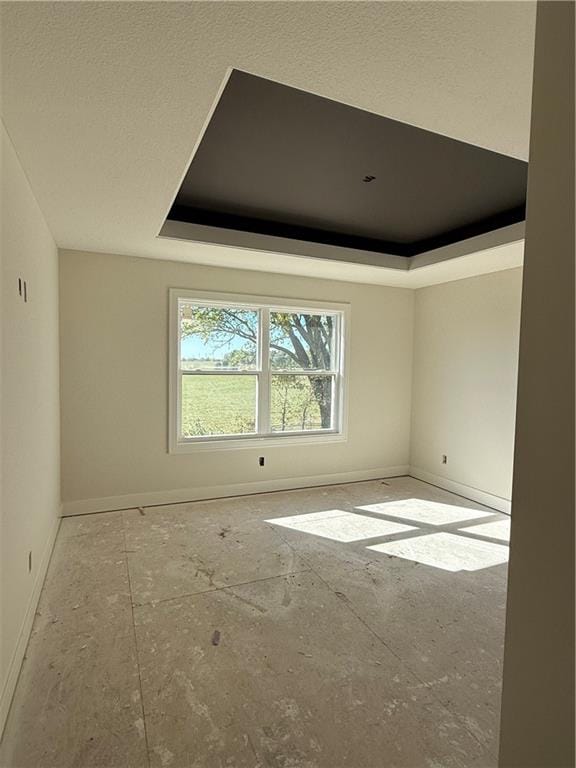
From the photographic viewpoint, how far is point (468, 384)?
15.0ft

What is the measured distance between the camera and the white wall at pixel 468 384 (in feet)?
13.6

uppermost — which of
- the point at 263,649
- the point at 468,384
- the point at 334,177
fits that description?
the point at 334,177

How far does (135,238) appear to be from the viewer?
337 cm

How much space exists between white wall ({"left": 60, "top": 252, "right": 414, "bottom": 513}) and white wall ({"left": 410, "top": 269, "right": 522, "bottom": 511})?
51.1 inches

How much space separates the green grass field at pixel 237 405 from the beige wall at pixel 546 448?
12.4ft

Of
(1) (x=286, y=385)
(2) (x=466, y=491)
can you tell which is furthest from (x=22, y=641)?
(2) (x=466, y=491)

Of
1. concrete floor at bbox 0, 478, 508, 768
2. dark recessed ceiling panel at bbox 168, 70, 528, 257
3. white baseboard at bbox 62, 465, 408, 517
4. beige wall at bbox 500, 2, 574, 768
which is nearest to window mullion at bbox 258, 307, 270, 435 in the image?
white baseboard at bbox 62, 465, 408, 517

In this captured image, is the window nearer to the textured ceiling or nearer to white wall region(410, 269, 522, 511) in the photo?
white wall region(410, 269, 522, 511)

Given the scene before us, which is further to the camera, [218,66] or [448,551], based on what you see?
[448,551]

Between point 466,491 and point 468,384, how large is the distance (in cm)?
119

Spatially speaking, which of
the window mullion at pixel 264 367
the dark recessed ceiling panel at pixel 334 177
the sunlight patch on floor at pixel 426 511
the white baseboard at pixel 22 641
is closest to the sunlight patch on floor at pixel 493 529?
the sunlight patch on floor at pixel 426 511

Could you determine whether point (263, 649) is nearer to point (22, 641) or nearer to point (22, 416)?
point (22, 641)

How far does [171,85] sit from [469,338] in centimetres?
393

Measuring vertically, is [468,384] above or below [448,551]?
above
